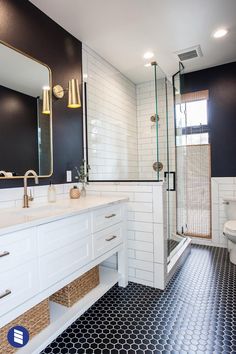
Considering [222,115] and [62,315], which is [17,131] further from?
[222,115]

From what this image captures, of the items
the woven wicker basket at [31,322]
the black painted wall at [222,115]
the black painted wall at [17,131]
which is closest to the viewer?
the woven wicker basket at [31,322]

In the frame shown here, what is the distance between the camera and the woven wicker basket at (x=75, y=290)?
170 cm

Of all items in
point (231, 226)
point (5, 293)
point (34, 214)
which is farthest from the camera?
point (231, 226)

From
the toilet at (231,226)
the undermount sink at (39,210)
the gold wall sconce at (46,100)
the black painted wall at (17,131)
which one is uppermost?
the gold wall sconce at (46,100)

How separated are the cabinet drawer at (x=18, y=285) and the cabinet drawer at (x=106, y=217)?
2.00 feet

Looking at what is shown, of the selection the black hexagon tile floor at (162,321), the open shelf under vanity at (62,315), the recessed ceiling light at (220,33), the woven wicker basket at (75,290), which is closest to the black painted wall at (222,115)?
the recessed ceiling light at (220,33)

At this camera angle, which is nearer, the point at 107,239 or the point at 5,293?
the point at 5,293

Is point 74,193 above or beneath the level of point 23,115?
beneath

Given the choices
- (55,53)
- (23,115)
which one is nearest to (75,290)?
(23,115)

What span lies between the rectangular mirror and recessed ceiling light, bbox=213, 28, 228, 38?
75.4 inches

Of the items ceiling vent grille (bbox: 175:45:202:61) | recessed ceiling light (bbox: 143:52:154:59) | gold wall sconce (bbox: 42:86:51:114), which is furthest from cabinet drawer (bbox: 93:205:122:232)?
ceiling vent grille (bbox: 175:45:202:61)

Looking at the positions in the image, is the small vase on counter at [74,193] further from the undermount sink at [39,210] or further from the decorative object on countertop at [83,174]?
the undermount sink at [39,210]

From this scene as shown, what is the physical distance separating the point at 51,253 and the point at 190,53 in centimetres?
296

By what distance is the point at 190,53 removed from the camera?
2.93 m
